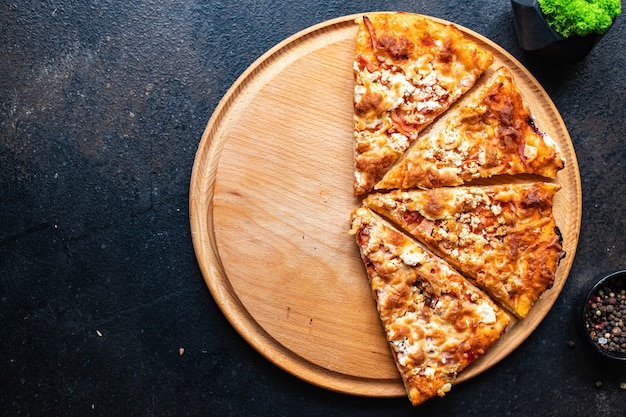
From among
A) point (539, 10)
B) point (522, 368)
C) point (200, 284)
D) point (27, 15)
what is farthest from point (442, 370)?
point (27, 15)

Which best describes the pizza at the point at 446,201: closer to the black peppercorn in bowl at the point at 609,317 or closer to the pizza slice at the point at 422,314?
the pizza slice at the point at 422,314

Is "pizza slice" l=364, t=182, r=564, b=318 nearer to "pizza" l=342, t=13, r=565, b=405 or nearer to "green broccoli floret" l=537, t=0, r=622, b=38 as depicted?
"pizza" l=342, t=13, r=565, b=405

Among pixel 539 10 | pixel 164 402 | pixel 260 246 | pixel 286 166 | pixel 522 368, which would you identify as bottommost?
pixel 164 402

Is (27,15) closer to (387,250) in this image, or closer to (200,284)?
(200,284)

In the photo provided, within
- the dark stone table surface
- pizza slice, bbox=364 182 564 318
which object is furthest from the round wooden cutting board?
pizza slice, bbox=364 182 564 318

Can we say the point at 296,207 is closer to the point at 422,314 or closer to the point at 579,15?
the point at 422,314
